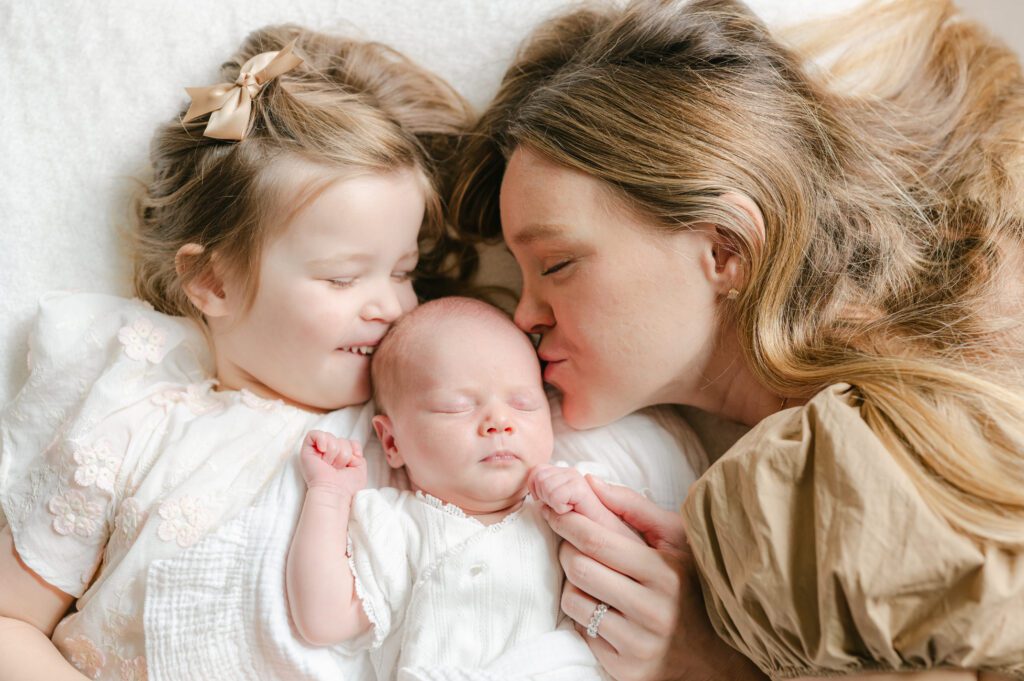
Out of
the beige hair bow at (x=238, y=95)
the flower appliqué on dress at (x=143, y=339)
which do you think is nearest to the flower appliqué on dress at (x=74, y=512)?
the flower appliqué on dress at (x=143, y=339)

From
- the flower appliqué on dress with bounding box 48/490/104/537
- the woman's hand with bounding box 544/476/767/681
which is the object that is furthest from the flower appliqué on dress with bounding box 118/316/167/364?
the woman's hand with bounding box 544/476/767/681

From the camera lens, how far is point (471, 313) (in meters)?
1.53

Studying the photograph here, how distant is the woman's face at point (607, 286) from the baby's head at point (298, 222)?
24 centimetres

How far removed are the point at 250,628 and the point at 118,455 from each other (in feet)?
1.26

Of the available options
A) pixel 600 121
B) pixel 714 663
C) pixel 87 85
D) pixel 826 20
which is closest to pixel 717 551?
pixel 714 663

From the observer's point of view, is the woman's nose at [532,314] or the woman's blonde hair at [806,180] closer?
the woman's blonde hair at [806,180]

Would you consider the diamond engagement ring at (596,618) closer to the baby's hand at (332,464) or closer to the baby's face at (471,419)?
the baby's face at (471,419)

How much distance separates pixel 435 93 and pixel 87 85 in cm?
68

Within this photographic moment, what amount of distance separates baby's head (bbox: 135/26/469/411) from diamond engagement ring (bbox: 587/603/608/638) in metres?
0.57

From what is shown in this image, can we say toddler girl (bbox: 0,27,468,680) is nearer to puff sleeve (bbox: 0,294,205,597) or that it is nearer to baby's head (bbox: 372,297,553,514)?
puff sleeve (bbox: 0,294,205,597)

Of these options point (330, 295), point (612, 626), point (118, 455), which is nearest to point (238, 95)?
point (330, 295)

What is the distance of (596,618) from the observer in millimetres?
1337

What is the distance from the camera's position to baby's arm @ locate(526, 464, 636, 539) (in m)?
1.37

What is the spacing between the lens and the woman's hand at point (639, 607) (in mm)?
1322
